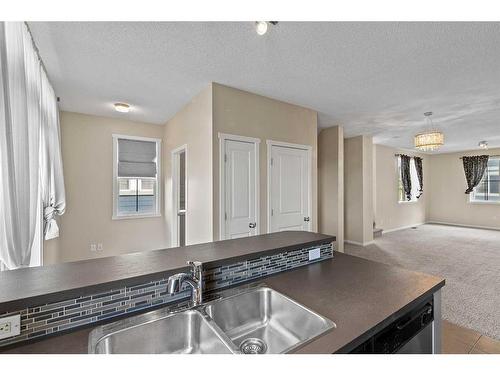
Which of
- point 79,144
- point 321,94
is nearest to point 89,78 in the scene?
point 79,144

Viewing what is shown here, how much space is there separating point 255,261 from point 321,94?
2.74 m

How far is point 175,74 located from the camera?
105 inches

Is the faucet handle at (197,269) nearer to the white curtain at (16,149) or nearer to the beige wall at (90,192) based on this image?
the white curtain at (16,149)

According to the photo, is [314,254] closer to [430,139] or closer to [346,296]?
[346,296]

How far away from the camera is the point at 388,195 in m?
7.14

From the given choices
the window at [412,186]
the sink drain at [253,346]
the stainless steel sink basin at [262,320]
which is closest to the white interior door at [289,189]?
the stainless steel sink basin at [262,320]

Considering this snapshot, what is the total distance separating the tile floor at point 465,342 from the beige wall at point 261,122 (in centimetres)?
206

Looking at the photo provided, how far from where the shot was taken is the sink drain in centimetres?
104

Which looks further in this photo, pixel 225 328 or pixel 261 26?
pixel 261 26

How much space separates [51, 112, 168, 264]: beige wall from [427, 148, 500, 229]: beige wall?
993 cm

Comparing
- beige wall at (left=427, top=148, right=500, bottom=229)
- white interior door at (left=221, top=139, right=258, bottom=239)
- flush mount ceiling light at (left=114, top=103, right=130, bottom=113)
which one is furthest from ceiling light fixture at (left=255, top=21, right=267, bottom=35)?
beige wall at (left=427, top=148, right=500, bottom=229)

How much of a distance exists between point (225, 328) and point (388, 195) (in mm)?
7452

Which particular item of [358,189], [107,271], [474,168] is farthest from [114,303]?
[474,168]

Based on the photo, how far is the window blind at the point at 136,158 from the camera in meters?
4.46
